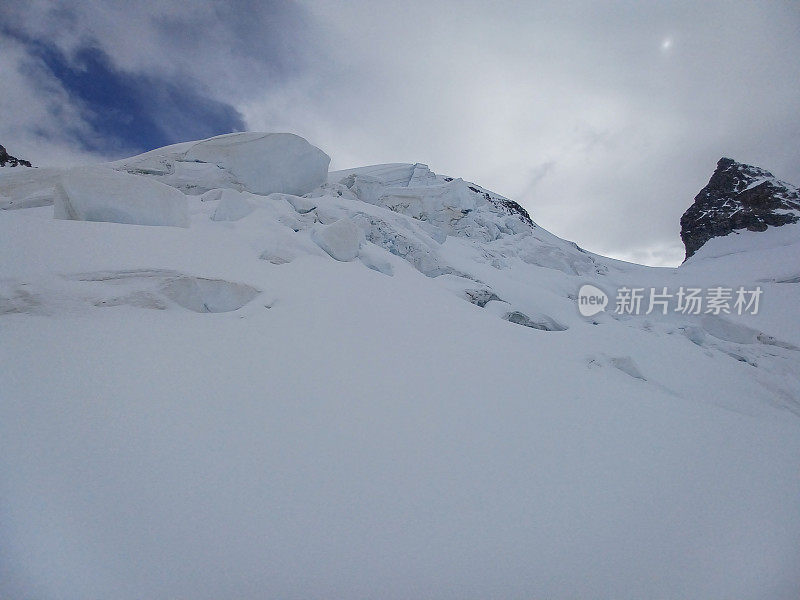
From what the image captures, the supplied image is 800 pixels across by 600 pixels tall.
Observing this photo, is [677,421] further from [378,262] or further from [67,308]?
[67,308]

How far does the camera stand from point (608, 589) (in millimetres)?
1323

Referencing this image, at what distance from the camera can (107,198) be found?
3.53 meters

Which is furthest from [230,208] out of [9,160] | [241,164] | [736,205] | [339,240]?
[736,205]

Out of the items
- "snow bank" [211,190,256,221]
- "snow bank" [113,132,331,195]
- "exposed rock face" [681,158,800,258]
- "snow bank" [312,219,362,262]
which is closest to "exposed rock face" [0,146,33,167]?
"snow bank" [113,132,331,195]

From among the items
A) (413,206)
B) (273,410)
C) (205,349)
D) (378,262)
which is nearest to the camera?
(273,410)

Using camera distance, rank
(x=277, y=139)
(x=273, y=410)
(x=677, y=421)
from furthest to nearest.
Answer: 1. (x=277, y=139)
2. (x=677, y=421)
3. (x=273, y=410)

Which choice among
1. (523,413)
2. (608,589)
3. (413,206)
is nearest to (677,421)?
(523,413)

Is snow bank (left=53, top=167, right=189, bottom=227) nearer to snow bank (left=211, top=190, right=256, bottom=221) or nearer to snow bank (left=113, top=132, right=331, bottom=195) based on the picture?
snow bank (left=211, top=190, right=256, bottom=221)

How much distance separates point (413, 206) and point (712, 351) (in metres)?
12.6

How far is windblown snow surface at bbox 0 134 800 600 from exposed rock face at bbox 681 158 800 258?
31.5 metres

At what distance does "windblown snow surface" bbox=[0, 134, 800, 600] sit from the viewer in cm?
117

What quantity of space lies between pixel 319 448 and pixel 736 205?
38323 mm

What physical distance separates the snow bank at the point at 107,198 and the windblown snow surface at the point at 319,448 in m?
0.04

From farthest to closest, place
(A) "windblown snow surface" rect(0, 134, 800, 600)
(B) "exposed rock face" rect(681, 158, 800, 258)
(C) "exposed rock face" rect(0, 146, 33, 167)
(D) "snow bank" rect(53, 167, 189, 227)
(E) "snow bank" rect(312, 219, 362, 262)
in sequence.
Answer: (B) "exposed rock face" rect(681, 158, 800, 258)
(C) "exposed rock face" rect(0, 146, 33, 167)
(E) "snow bank" rect(312, 219, 362, 262)
(D) "snow bank" rect(53, 167, 189, 227)
(A) "windblown snow surface" rect(0, 134, 800, 600)
